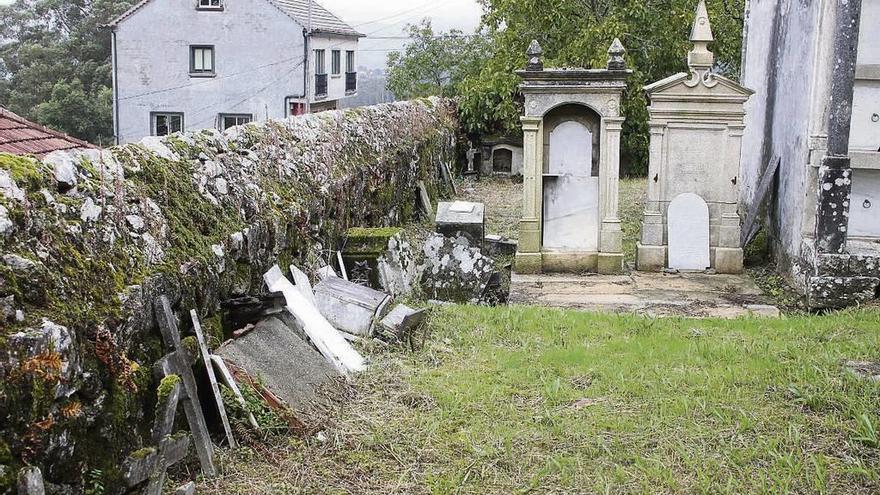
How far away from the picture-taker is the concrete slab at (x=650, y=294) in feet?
28.3

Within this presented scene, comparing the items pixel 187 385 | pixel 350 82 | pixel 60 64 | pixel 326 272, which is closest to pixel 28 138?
pixel 326 272

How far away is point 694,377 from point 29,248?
3952 millimetres

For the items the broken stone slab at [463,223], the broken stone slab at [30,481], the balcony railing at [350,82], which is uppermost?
the balcony railing at [350,82]

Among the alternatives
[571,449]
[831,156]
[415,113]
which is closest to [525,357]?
[571,449]

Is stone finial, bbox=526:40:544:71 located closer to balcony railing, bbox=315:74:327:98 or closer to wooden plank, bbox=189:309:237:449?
wooden plank, bbox=189:309:237:449

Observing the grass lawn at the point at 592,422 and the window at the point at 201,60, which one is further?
the window at the point at 201,60

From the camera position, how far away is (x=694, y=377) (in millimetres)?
5477

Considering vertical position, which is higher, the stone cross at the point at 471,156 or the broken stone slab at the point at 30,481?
the stone cross at the point at 471,156

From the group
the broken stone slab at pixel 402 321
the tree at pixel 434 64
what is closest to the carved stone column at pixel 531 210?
the broken stone slab at pixel 402 321

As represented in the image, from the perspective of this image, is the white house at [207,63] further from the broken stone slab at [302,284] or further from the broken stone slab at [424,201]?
the broken stone slab at [302,284]

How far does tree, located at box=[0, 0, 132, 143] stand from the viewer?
31.3 meters

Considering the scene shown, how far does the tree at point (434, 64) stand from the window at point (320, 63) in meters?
3.54

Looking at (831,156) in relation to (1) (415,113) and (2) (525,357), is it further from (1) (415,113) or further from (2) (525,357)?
(1) (415,113)

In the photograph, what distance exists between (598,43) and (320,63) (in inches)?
520
